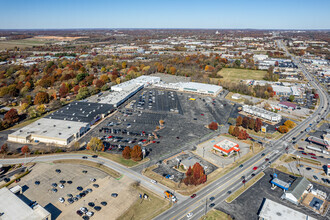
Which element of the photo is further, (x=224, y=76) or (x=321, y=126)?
(x=224, y=76)

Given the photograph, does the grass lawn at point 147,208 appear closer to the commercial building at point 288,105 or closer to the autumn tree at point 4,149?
the autumn tree at point 4,149

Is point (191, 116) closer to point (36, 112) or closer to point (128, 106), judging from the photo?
point (128, 106)

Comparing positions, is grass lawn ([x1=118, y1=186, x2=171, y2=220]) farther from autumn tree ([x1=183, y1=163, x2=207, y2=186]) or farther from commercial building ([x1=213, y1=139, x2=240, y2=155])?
commercial building ([x1=213, y1=139, x2=240, y2=155])

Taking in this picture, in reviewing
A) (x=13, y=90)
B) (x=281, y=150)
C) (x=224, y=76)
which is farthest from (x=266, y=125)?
(x=13, y=90)

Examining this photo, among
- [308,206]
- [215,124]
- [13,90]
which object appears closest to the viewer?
[308,206]

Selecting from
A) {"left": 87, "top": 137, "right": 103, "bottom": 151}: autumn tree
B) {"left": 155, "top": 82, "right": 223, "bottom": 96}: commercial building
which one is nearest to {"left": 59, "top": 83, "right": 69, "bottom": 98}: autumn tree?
{"left": 155, "top": 82, "right": 223, "bottom": 96}: commercial building

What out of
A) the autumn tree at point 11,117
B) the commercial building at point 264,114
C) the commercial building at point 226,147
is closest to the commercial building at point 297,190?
the commercial building at point 226,147

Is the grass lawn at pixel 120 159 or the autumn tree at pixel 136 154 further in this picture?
the grass lawn at pixel 120 159
